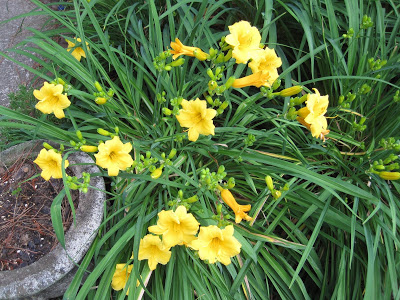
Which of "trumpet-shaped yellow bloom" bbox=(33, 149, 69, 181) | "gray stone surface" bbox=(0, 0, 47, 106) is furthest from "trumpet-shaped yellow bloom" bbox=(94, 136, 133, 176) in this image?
"gray stone surface" bbox=(0, 0, 47, 106)

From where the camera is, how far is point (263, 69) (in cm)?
163

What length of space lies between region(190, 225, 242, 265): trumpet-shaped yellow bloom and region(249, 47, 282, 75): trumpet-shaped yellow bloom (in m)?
0.70

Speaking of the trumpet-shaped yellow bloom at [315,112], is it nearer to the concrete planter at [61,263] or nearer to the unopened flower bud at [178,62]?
the unopened flower bud at [178,62]

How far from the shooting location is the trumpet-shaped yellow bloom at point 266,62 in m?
1.58

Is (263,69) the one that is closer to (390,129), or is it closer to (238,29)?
(238,29)

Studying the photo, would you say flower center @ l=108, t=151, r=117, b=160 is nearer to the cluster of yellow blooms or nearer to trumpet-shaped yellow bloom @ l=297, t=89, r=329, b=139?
the cluster of yellow blooms

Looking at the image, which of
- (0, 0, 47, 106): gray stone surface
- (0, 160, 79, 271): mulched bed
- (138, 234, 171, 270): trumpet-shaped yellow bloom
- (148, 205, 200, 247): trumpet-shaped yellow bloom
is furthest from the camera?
(0, 0, 47, 106): gray stone surface

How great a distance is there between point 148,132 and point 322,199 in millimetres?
982

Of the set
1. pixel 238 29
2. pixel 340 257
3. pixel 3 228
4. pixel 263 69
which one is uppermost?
pixel 238 29

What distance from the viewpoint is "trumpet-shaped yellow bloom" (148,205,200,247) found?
134cm

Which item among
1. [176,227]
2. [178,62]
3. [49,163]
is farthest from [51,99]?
[176,227]

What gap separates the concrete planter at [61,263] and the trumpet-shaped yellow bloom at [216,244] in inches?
22.8

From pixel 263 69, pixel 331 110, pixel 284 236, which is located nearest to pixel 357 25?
pixel 331 110

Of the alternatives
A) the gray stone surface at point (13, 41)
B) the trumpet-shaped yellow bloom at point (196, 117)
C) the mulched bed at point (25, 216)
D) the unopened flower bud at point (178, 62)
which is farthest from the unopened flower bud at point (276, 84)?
the gray stone surface at point (13, 41)
